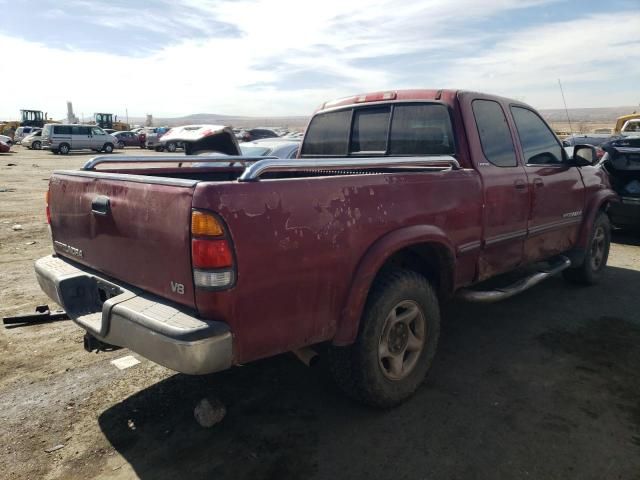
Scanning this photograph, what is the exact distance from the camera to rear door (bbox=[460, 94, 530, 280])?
3.68 m

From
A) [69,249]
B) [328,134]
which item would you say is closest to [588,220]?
[328,134]

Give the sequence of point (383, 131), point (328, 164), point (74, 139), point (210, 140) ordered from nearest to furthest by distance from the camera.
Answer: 1. point (328, 164)
2. point (383, 131)
3. point (210, 140)
4. point (74, 139)

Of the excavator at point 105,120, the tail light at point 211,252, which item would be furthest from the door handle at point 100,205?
the excavator at point 105,120

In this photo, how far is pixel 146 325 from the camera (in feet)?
7.43

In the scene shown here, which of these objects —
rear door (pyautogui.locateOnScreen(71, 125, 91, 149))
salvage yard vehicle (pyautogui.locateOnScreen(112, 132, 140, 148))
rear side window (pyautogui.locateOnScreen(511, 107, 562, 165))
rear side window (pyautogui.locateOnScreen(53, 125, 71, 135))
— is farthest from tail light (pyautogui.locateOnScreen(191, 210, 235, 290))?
salvage yard vehicle (pyautogui.locateOnScreen(112, 132, 140, 148))

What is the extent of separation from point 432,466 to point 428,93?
2.70 m

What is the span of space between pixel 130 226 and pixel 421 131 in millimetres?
2377

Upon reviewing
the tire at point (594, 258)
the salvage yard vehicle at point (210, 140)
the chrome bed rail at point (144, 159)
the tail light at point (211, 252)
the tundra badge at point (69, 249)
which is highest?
the salvage yard vehicle at point (210, 140)

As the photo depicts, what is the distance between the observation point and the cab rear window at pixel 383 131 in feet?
12.5

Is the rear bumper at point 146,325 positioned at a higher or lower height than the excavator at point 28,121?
lower

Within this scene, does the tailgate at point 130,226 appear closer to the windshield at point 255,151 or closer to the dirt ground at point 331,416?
the dirt ground at point 331,416

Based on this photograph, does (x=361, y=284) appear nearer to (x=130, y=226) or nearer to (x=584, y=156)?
Answer: (x=130, y=226)

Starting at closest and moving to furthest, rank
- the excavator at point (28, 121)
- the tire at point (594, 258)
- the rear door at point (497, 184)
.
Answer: the rear door at point (497, 184) → the tire at point (594, 258) → the excavator at point (28, 121)

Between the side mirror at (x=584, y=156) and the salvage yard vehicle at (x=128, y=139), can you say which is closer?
the side mirror at (x=584, y=156)
